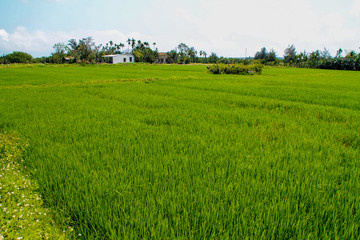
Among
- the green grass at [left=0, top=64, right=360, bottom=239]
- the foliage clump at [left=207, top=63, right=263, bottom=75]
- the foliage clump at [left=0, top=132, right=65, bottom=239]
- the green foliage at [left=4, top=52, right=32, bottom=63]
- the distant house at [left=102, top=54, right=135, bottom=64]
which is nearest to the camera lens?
the foliage clump at [left=0, top=132, right=65, bottom=239]

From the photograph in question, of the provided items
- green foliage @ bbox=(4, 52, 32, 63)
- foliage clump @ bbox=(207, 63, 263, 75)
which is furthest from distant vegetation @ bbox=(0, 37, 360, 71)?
foliage clump @ bbox=(207, 63, 263, 75)

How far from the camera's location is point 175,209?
1.39 m

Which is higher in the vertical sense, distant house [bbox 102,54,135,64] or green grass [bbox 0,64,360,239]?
distant house [bbox 102,54,135,64]

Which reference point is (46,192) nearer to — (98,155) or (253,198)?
(98,155)

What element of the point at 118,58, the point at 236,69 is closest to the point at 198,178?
the point at 236,69

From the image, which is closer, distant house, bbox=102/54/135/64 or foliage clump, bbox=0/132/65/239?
foliage clump, bbox=0/132/65/239

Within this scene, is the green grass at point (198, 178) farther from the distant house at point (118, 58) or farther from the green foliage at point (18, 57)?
the green foliage at point (18, 57)

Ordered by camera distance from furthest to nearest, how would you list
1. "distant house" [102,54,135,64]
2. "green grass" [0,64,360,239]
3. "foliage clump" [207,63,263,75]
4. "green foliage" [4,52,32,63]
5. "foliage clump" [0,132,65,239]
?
1. "green foliage" [4,52,32,63]
2. "distant house" [102,54,135,64]
3. "foliage clump" [207,63,263,75]
4. "green grass" [0,64,360,239]
5. "foliage clump" [0,132,65,239]

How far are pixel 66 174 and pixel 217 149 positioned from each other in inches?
62.7

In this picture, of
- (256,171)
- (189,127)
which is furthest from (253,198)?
(189,127)

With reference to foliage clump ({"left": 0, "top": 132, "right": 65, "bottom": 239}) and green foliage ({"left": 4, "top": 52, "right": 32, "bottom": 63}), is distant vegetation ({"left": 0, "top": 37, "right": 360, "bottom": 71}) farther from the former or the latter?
foliage clump ({"left": 0, "top": 132, "right": 65, "bottom": 239})

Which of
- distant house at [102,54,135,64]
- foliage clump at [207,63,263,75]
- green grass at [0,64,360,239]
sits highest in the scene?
distant house at [102,54,135,64]

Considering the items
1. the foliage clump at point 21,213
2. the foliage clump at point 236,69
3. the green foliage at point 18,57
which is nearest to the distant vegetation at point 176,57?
the green foliage at point 18,57

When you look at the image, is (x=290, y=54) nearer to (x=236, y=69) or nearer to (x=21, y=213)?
(x=236, y=69)
